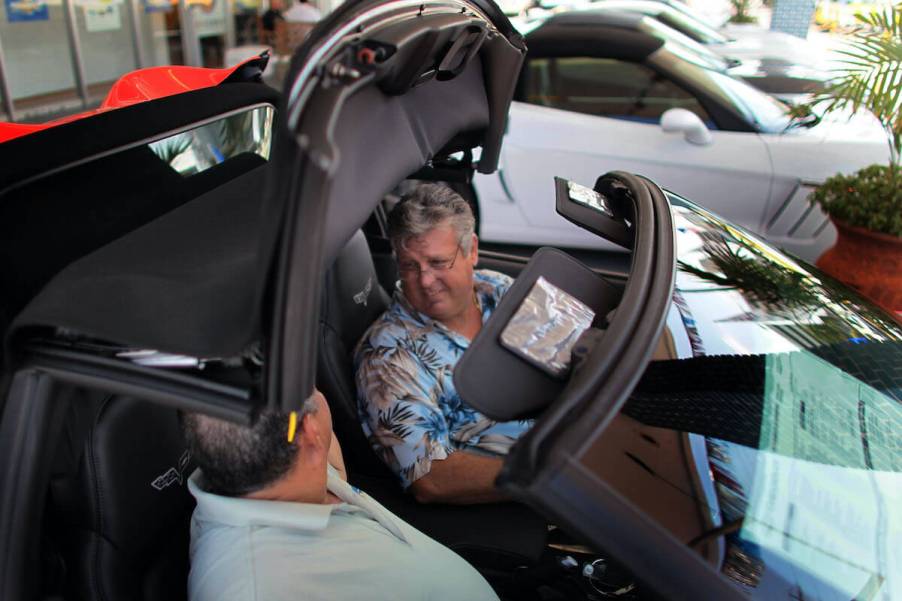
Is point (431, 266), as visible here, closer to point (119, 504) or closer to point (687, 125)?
point (119, 504)

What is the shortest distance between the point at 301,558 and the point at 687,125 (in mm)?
3411

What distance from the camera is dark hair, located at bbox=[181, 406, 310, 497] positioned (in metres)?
1.23

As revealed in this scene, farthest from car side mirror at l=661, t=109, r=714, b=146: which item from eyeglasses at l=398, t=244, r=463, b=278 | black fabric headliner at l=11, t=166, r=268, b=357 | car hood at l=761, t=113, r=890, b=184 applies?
black fabric headliner at l=11, t=166, r=268, b=357

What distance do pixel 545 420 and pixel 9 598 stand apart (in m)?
0.82

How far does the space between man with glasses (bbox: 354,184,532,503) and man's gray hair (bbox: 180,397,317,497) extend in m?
0.61

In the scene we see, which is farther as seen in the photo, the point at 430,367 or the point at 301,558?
the point at 430,367

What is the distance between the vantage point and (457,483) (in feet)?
5.98

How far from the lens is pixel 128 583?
3.97ft

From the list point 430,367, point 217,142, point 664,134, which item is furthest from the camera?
point 664,134

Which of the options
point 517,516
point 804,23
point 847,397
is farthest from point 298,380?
point 804,23

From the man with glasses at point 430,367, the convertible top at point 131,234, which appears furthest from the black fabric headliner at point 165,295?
the man with glasses at point 430,367

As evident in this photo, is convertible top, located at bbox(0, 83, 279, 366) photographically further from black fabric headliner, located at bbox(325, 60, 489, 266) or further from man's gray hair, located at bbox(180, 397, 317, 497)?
man's gray hair, located at bbox(180, 397, 317, 497)

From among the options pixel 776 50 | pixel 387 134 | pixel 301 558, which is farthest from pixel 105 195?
pixel 776 50

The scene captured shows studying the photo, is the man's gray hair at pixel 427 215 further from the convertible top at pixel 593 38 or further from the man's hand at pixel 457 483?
the convertible top at pixel 593 38
